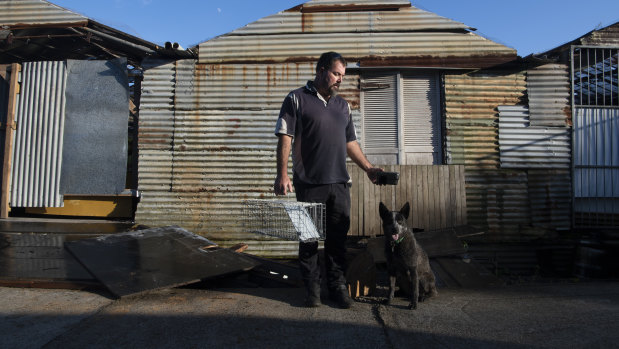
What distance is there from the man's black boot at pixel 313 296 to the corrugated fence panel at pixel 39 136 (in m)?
6.68

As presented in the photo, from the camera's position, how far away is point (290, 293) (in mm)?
3521

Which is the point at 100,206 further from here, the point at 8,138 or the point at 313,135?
the point at 313,135

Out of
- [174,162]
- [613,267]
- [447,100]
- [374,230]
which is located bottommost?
[613,267]

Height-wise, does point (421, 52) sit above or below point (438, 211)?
above

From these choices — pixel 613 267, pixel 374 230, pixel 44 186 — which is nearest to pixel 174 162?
pixel 44 186

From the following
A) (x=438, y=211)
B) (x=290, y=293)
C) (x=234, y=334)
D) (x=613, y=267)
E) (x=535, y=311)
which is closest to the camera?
(x=234, y=334)

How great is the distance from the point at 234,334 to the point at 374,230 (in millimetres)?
4637

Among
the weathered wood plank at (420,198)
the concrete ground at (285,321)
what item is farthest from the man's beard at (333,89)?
the weathered wood plank at (420,198)

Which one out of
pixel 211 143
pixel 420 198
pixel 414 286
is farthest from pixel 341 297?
pixel 211 143

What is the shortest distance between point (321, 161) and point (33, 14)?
26.5 ft

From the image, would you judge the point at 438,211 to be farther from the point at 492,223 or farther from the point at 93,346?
the point at 93,346

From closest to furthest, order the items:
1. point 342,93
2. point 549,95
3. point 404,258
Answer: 1. point 404,258
2. point 549,95
3. point 342,93

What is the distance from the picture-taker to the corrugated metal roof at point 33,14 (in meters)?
7.47

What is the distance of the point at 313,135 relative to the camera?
10.5 ft
